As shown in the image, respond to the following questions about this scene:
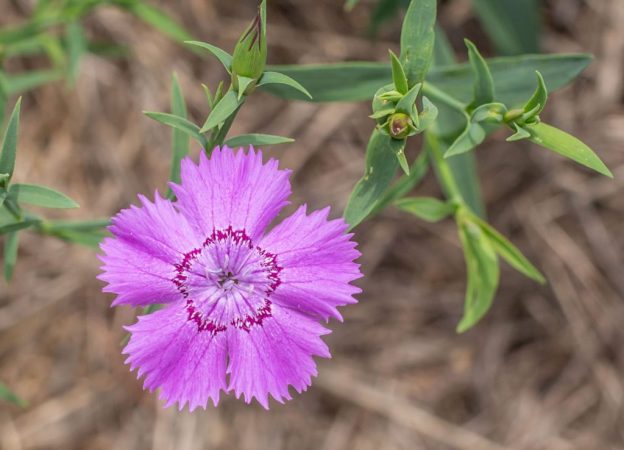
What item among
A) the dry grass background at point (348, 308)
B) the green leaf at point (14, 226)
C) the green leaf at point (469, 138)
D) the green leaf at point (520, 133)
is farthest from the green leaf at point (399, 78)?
the dry grass background at point (348, 308)

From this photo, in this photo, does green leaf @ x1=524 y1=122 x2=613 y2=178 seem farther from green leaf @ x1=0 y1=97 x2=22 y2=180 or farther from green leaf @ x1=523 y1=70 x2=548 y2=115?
green leaf @ x1=0 y1=97 x2=22 y2=180

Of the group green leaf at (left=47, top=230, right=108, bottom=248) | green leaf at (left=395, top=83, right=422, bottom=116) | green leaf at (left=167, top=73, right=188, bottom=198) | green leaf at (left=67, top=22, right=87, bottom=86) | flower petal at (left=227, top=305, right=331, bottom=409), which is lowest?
flower petal at (left=227, top=305, right=331, bottom=409)

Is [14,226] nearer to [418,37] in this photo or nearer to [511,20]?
[418,37]

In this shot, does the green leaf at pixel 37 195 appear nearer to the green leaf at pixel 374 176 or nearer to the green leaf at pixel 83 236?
the green leaf at pixel 83 236

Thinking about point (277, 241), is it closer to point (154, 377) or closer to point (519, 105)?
point (154, 377)

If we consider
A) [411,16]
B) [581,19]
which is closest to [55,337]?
Result: [411,16]

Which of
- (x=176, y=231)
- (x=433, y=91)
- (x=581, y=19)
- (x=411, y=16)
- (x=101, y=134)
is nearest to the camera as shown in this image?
(x=176, y=231)

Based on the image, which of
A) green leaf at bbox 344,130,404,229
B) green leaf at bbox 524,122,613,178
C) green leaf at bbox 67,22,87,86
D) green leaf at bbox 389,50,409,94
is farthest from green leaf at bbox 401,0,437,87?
green leaf at bbox 67,22,87,86

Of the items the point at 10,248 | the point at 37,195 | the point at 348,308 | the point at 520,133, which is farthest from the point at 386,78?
the point at 348,308
